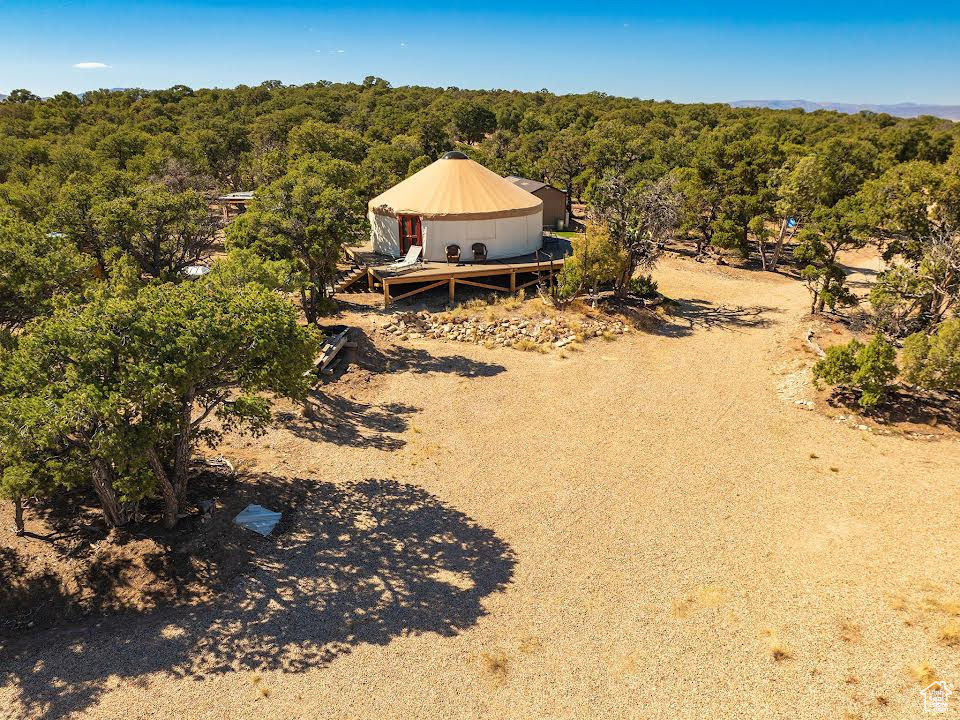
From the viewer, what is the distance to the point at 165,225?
25641mm

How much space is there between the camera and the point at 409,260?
98.4 ft

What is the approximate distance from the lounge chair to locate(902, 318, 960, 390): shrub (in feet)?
70.1

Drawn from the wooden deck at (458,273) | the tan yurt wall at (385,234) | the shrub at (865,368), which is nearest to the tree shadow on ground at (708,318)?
the wooden deck at (458,273)

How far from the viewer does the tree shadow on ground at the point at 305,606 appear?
10.2m

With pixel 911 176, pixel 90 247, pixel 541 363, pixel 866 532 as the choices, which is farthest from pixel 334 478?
pixel 911 176

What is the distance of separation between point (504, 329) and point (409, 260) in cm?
732

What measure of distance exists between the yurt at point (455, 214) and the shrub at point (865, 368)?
17002 millimetres

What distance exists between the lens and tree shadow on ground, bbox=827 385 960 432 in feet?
62.1

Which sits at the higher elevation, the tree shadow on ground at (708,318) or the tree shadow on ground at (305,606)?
the tree shadow on ground at (708,318)

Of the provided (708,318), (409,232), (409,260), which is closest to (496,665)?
(409,260)

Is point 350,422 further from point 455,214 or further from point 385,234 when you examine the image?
point 385,234

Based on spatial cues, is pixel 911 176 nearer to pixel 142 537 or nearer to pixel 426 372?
pixel 426 372

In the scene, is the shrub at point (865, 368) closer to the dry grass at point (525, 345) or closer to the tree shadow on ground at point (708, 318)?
the tree shadow on ground at point (708, 318)

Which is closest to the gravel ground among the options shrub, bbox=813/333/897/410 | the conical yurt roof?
shrub, bbox=813/333/897/410
